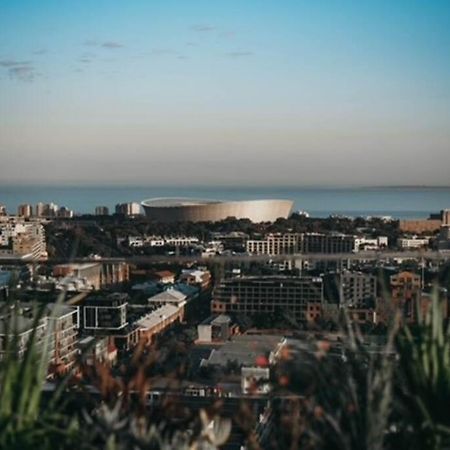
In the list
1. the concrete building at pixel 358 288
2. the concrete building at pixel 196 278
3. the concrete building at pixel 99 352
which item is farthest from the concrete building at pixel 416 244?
the concrete building at pixel 99 352

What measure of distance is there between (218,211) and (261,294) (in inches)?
959

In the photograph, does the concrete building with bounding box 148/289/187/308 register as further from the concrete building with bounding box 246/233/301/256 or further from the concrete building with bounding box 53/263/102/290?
the concrete building with bounding box 246/233/301/256

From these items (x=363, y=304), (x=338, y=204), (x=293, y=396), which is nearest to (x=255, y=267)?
(x=363, y=304)

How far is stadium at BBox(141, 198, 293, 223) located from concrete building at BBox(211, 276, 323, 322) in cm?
2206

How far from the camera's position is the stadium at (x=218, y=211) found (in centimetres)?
2723

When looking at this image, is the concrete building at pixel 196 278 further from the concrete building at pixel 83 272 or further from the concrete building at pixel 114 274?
the concrete building at pixel 83 272

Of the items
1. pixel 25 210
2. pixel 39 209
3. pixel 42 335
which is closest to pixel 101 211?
pixel 39 209

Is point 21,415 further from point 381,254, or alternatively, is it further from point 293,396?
point 381,254

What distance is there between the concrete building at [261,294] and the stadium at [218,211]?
2206 centimetres

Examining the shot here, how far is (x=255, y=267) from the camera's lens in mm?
3494

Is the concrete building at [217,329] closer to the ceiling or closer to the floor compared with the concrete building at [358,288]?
closer to the floor

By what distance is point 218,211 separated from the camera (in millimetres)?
28141

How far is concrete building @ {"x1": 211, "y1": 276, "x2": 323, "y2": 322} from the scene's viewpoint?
340 cm

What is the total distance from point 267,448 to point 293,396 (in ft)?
0.38
